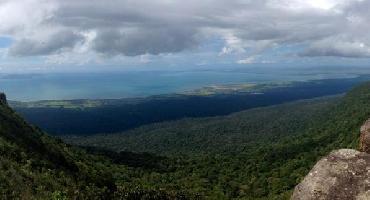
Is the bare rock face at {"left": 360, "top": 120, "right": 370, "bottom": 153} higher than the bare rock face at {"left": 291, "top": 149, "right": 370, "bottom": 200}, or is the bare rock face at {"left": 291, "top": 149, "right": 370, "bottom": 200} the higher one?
the bare rock face at {"left": 360, "top": 120, "right": 370, "bottom": 153}

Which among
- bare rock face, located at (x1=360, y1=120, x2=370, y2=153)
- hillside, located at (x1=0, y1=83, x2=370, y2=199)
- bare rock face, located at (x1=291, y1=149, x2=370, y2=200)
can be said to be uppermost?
bare rock face, located at (x1=360, y1=120, x2=370, y2=153)

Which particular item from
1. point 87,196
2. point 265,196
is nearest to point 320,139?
point 265,196

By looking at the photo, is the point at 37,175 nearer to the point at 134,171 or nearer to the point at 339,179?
the point at 339,179

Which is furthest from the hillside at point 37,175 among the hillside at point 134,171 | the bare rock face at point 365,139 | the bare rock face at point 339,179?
the bare rock face at point 339,179

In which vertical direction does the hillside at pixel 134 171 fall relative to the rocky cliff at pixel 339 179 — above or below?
below

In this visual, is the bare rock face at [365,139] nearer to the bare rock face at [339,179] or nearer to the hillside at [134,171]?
the bare rock face at [339,179]

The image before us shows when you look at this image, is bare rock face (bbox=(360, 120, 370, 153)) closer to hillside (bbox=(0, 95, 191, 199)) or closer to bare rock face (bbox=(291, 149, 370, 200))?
bare rock face (bbox=(291, 149, 370, 200))

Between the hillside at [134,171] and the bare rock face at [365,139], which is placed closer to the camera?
the bare rock face at [365,139]

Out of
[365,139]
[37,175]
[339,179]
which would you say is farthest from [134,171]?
[339,179]

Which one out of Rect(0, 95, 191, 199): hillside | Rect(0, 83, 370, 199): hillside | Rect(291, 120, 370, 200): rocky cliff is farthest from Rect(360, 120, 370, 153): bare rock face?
Rect(0, 83, 370, 199): hillside

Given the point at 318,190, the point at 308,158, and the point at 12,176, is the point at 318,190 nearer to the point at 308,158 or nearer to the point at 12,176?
the point at 12,176
